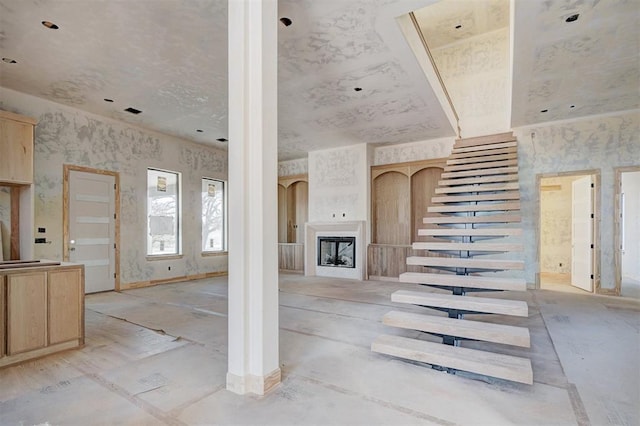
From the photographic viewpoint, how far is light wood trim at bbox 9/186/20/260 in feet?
15.6

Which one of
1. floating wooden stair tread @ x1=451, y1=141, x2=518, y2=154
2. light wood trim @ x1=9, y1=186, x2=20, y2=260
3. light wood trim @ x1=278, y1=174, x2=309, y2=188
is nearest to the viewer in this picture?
light wood trim @ x1=9, y1=186, x2=20, y2=260

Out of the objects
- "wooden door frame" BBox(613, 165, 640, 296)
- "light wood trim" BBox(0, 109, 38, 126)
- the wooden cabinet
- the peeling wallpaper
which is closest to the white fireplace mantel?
the peeling wallpaper

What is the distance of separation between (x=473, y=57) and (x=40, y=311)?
9.19m

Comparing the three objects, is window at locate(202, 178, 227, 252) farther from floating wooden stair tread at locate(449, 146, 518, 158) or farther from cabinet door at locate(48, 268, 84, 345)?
floating wooden stair tread at locate(449, 146, 518, 158)

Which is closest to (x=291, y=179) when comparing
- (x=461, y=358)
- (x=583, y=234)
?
(x=583, y=234)

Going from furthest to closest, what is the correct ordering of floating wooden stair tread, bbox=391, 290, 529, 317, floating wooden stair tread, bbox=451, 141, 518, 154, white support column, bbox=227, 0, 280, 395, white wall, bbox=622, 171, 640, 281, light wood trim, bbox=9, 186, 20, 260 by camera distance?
white wall, bbox=622, 171, 640, 281
floating wooden stair tread, bbox=451, 141, 518, 154
light wood trim, bbox=9, 186, 20, 260
floating wooden stair tread, bbox=391, 290, 529, 317
white support column, bbox=227, 0, 280, 395

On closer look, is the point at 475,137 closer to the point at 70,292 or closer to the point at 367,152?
the point at 367,152

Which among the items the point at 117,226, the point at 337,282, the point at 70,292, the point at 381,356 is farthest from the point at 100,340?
the point at 337,282

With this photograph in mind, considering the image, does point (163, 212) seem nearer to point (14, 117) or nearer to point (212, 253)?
point (212, 253)

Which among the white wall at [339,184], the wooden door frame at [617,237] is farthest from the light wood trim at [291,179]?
the wooden door frame at [617,237]

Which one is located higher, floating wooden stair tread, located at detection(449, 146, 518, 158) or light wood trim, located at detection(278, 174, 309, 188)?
floating wooden stair tread, located at detection(449, 146, 518, 158)

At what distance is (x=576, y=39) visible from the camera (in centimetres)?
360

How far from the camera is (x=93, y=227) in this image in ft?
20.0

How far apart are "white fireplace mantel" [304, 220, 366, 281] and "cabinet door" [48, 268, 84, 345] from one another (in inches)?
225
